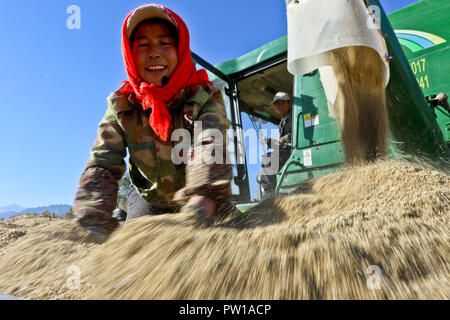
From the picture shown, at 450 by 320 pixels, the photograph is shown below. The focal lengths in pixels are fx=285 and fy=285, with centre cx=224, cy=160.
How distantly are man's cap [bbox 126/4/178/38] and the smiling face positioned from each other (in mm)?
38

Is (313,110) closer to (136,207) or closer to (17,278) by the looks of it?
(136,207)

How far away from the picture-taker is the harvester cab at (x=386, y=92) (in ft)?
6.54

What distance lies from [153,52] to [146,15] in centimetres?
19

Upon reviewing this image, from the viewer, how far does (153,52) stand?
4.75ft

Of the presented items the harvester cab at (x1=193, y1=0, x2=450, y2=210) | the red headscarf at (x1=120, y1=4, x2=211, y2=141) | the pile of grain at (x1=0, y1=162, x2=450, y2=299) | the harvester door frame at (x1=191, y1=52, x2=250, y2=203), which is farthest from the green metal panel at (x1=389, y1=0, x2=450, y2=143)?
the red headscarf at (x1=120, y1=4, x2=211, y2=141)

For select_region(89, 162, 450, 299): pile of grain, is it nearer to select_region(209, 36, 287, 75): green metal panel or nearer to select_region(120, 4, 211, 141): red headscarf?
select_region(120, 4, 211, 141): red headscarf

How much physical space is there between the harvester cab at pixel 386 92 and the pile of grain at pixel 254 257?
3.40 feet

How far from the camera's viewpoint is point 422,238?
0.80 metres

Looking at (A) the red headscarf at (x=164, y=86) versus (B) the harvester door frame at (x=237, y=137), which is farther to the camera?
(B) the harvester door frame at (x=237, y=137)

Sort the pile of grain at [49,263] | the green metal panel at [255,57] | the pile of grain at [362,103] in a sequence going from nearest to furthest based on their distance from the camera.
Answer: the pile of grain at [49,263]
the pile of grain at [362,103]
the green metal panel at [255,57]

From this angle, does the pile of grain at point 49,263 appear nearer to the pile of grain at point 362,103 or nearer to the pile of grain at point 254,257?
the pile of grain at point 254,257

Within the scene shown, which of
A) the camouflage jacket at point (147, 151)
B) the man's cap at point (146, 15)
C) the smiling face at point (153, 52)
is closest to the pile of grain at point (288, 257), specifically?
the camouflage jacket at point (147, 151)

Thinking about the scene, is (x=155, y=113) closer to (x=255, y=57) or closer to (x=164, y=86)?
(x=164, y=86)
